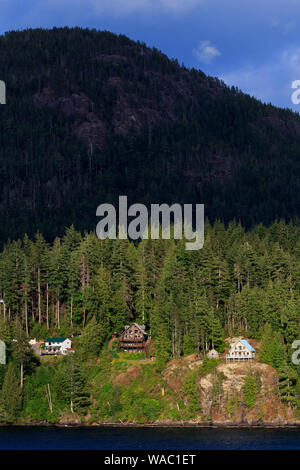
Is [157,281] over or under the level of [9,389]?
over

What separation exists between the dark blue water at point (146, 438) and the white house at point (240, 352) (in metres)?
12.8

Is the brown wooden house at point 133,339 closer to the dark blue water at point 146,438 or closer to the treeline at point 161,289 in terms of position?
the treeline at point 161,289

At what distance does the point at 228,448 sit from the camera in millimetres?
79188

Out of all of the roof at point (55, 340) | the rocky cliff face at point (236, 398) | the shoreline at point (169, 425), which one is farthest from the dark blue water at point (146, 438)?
the roof at point (55, 340)

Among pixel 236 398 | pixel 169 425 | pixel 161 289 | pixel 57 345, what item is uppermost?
pixel 161 289

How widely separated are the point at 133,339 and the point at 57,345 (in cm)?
1382

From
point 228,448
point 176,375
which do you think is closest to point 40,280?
point 176,375

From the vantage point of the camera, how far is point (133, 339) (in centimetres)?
11038

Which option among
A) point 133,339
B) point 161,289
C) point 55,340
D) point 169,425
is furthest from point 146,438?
point 55,340

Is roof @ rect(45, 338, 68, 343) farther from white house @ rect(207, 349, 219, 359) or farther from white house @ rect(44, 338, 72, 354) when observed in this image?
white house @ rect(207, 349, 219, 359)

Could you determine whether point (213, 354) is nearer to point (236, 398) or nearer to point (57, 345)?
point (236, 398)

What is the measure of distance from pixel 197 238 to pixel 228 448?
184 ft

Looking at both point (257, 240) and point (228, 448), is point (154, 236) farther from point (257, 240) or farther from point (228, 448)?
point (228, 448)

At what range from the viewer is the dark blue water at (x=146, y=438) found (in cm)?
8094
